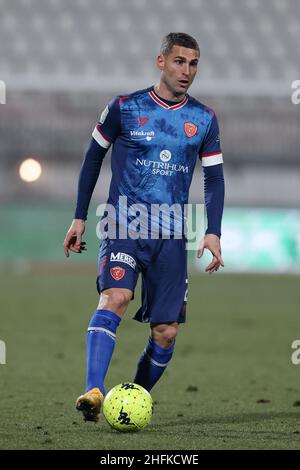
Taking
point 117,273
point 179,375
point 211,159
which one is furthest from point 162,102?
point 179,375

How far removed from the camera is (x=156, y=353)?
5.44m

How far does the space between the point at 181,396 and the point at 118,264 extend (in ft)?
5.87

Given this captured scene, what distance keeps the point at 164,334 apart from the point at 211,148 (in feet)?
3.43

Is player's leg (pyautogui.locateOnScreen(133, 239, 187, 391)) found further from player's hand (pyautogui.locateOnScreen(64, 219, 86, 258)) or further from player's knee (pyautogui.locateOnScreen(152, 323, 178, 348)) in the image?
player's hand (pyautogui.locateOnScreen(64, 219, 86, 258))

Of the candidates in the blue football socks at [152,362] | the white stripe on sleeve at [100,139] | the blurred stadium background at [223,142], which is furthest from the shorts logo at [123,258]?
the blurred stadium background at [223,142]

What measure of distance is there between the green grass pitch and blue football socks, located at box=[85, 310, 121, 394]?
0.26 metres

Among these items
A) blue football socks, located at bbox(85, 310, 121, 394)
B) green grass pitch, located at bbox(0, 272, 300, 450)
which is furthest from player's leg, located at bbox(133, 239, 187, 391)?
green grass pitch, located at bbox(0, 272, 300, 450)

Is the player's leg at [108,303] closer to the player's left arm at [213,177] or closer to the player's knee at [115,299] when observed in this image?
the player's knee at [115,299]

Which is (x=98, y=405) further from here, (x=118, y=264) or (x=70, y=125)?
(x=70, y=125)

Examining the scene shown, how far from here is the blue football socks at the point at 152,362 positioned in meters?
5.45

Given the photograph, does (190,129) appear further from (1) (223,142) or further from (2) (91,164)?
(1) (223,142)

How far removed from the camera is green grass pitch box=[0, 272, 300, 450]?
15.4 feet
